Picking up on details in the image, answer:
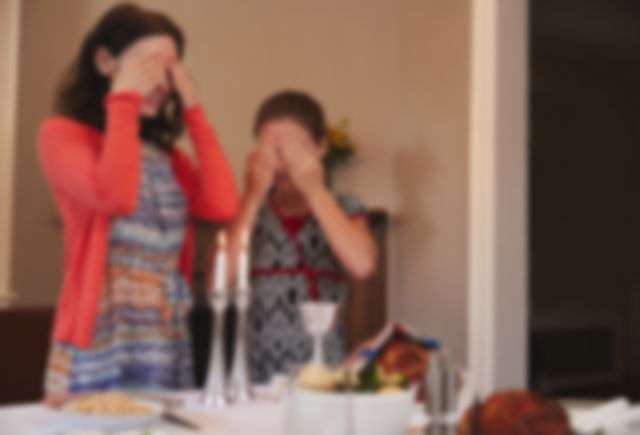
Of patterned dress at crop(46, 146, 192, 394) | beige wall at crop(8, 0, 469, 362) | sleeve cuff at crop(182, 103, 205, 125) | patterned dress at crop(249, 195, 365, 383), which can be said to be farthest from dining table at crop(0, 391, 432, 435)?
beige wall at crop(8, 0, 469, 362)

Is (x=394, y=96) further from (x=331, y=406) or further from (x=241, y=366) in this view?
(x=331, y=406)

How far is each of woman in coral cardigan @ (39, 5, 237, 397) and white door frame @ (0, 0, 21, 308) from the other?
5.4 inches

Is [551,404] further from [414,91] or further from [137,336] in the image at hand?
[414,91]

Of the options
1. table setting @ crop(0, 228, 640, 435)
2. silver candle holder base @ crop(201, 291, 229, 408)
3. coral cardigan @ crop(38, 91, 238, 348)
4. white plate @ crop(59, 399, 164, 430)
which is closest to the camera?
table setting @ crop(0, 228, 640, 435)

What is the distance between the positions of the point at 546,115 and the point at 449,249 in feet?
7.60

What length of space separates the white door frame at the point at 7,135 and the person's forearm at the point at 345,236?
65 centimetres

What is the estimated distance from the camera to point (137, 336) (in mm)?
1516

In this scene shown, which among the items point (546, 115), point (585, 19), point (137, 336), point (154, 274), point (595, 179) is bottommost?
point (137, 336)

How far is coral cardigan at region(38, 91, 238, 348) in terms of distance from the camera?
4.71 ft

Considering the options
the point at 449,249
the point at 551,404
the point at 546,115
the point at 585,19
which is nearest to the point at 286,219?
the point at 449,249

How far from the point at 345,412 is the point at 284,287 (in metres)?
0.96

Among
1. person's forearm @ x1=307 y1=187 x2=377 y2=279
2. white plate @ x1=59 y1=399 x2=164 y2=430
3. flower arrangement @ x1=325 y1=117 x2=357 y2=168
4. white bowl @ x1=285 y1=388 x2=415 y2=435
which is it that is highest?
flower arrangement @ x1=325 y1=117 x2=357 y2=168

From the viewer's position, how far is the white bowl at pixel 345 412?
31.1 inches

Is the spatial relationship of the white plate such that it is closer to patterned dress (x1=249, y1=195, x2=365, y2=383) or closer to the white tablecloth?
the white tablecloth
